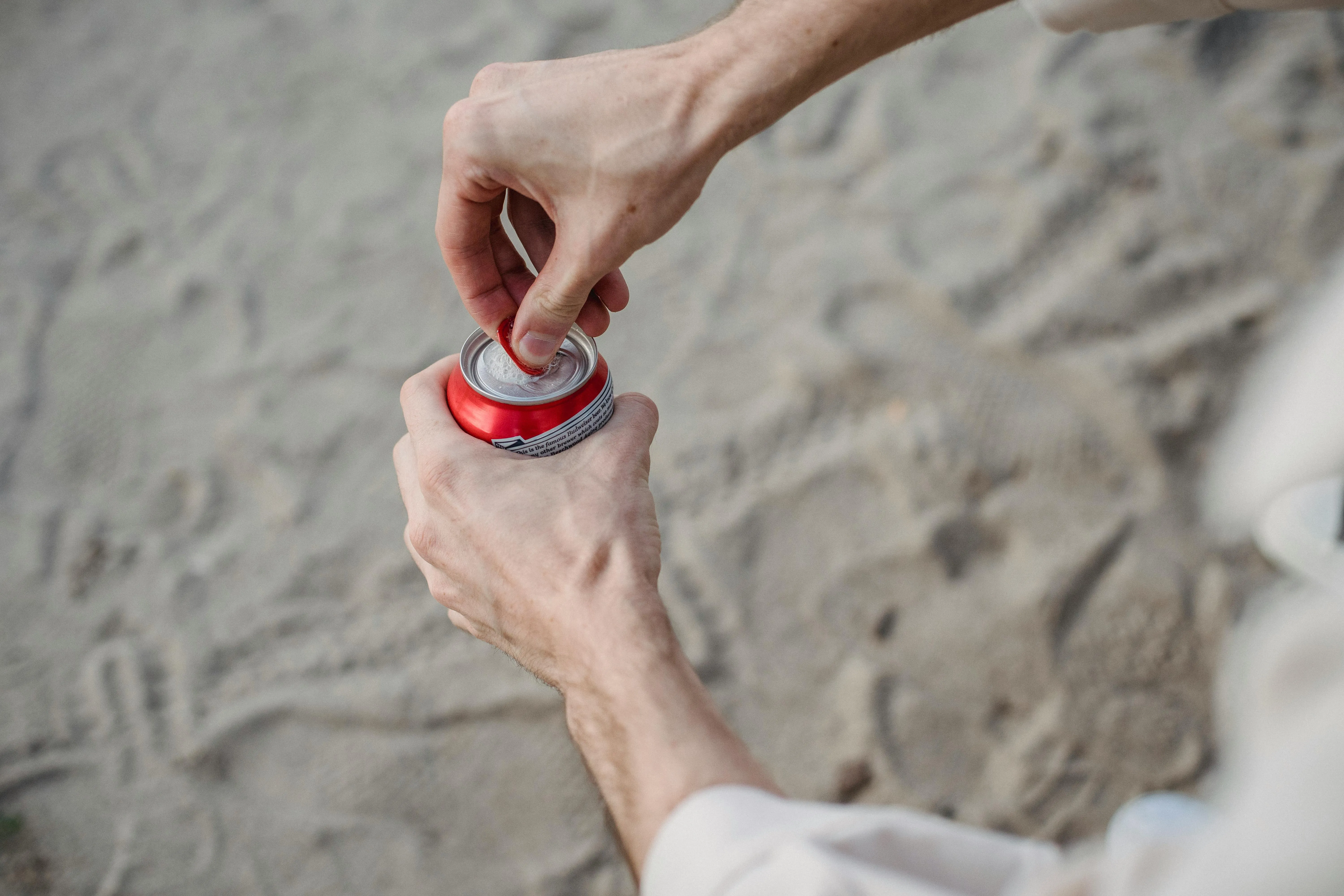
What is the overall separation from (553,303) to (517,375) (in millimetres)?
109

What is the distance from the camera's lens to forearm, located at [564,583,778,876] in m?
0.77

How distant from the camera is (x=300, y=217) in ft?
7.71

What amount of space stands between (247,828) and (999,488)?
1.60 m

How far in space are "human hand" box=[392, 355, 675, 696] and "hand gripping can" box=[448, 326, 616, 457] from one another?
0.05 ft

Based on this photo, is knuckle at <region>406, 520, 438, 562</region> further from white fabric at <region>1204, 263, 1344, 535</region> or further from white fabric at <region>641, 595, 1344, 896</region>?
white fabric at <region>1204, 263, 1344, 535</region>

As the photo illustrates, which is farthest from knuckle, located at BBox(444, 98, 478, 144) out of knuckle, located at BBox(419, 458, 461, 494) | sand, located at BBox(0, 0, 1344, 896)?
sand, located at BBox(0, 0, 1344, 896)

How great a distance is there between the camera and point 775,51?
112cm

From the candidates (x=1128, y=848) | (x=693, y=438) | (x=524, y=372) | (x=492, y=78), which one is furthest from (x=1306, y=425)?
(x=693, y=438)

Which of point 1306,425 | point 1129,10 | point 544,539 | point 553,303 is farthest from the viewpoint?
point 1129,10

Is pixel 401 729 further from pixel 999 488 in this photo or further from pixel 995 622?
pixel 999 488

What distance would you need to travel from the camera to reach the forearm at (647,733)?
768 mm

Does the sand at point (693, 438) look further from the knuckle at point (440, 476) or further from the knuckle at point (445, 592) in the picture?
the knuckle at point (440, 476)

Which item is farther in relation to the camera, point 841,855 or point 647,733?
point 647,733

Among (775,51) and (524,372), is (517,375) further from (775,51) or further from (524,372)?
(775,51)
